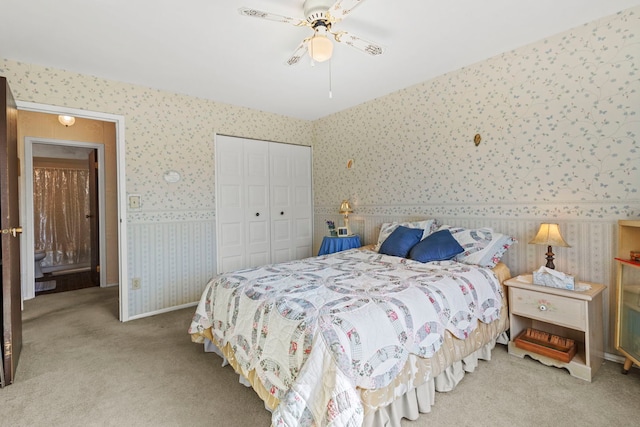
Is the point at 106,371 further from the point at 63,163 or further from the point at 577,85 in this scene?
the point at 63,163

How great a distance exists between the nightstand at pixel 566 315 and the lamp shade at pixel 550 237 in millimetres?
319

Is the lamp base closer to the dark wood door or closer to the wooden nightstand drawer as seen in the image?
the wooden nightstand drawer

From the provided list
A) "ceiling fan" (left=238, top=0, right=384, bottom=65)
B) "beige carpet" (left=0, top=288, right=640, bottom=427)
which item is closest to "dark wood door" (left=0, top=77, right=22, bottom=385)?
"beige carpet" (left=0, top=288, right=640, bottom=427)

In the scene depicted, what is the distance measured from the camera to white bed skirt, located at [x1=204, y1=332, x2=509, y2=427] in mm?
1444

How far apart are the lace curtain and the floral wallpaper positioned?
5537 millimetres

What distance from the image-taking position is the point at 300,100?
3844 millimetres

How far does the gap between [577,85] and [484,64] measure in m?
0.78

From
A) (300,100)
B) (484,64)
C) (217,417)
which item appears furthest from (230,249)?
(484,64)

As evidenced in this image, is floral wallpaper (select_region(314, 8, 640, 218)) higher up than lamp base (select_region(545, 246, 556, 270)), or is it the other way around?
floral wallpaper (select_region(314, 8, 640, 218))

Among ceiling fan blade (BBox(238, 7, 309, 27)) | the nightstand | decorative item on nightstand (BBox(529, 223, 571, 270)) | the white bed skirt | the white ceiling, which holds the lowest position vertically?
the white bed skirt

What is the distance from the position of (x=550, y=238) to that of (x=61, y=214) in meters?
7.32

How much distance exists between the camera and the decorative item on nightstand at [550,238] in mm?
2209

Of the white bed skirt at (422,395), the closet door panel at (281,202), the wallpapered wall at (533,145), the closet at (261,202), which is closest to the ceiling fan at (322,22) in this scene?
the wallpapered wall at (533,145)

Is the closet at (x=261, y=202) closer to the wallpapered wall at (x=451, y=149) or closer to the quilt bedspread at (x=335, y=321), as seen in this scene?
the wallpapered wall at (x=451, y=149)
